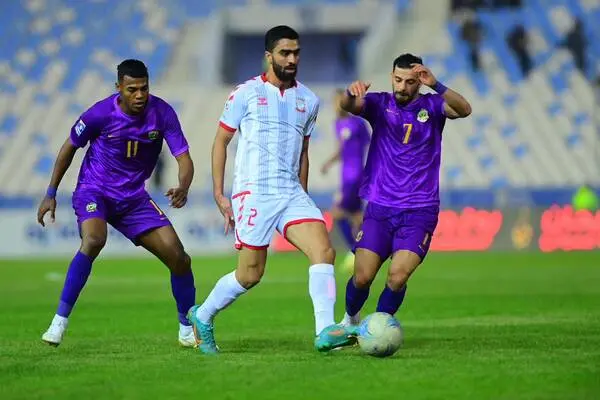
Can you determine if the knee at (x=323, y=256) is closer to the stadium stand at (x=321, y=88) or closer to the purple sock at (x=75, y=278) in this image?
the purple sock at (x=75, y=278)

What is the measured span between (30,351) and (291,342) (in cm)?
201

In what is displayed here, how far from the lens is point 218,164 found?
8.75 m

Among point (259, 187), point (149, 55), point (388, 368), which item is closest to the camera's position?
point (388, 368)

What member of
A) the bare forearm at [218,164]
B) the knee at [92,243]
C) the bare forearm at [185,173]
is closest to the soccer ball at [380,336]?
the bare forearm at [218,164]

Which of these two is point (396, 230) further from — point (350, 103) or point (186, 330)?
point (186, 330)

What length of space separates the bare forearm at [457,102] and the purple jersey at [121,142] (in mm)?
2013

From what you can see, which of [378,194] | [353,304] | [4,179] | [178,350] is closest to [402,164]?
[378,194]

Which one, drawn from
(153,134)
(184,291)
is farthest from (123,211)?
(184,291)

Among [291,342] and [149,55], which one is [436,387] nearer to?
[291,342]

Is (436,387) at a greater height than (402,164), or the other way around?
(402,164)

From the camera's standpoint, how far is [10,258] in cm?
2703

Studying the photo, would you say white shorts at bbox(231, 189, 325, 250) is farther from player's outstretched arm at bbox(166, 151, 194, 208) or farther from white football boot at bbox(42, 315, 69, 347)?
white football boot at bbox(42, 315, 69, 347)

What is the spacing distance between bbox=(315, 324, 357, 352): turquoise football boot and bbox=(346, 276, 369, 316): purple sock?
123 centimetres

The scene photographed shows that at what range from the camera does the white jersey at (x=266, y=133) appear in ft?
28.8
